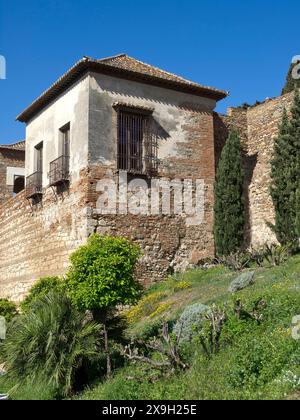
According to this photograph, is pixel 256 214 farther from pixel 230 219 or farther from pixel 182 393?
pixel 182 393

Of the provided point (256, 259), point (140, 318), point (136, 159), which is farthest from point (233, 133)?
point (140, 318)

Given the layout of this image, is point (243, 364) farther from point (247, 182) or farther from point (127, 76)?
point (247, 182)

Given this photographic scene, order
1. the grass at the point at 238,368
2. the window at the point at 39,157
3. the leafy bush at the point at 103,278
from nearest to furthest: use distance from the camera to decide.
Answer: the grass at the point at 238,368
the leafy bush at the point at 103,278
the window at the point at 39,157

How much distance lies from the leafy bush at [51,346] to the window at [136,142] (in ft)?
24.3

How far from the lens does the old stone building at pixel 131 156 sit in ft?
53.6

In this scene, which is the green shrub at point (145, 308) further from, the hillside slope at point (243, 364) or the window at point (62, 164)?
the window at point (62, 164)

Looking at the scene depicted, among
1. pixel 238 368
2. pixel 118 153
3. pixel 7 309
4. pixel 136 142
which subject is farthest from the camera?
A: pixel 7 309

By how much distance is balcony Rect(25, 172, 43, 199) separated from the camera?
62.2 ft

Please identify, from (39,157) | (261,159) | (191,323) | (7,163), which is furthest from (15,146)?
(191,323)

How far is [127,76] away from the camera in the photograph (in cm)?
1702

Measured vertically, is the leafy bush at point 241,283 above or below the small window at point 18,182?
below

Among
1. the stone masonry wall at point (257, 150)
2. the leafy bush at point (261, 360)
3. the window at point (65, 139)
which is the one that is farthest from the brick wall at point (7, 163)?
the leafy bush at point (261, 360)

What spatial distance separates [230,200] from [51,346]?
9.48 m

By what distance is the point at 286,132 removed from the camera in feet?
54.9
